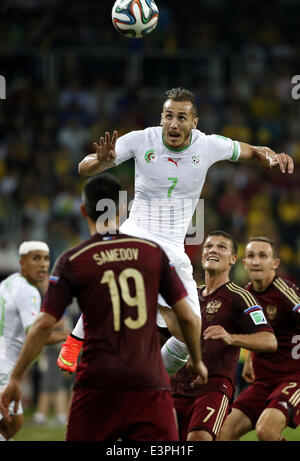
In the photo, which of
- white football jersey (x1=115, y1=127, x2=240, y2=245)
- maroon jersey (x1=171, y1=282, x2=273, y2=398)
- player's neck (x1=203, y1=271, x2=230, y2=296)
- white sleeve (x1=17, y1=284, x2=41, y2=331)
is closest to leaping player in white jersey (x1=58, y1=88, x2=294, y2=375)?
white football jersey (x1=115, y1=127, x2=240, y2=245)

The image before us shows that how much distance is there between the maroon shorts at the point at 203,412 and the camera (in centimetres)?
686

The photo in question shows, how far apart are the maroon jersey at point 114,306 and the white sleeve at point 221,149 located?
2150mm

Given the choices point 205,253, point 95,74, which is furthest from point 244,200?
point 205,253

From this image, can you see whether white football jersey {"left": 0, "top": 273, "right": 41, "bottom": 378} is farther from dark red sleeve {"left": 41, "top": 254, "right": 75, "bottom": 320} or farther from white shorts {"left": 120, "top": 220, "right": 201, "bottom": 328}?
dark red sleeve {"left": 41, "top": 254, "right": 75, "bottom": 320}

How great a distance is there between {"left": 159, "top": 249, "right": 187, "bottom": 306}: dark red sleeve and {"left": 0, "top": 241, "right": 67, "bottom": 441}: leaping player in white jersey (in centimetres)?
304

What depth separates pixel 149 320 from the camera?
16.2 ft

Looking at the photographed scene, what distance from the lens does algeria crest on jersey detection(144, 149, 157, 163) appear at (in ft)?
22.1

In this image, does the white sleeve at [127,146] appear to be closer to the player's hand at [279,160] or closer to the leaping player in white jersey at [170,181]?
the leaping player in white jersey at [170,181]

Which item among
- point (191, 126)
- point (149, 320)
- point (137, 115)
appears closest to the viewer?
point (149, 320)

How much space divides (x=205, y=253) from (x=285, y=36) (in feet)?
47.3

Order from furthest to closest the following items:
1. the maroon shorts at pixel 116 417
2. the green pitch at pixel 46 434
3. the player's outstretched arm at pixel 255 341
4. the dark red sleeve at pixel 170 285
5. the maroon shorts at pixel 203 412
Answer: the green pitch at pixel 46 434 → the maroon shorts at pixel 203 412 → the player's outstretched arm at pixel 255 341 → the dark red sleeve at pixel 170 285 → the maroon shorts at pixel 116 417

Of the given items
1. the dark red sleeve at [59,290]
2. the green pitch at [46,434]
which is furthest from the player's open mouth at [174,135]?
the green pitch at [46,434]

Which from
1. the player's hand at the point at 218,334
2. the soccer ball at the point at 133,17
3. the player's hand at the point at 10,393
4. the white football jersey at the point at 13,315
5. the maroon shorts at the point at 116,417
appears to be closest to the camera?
the maroon shorts at the point at 116,417
